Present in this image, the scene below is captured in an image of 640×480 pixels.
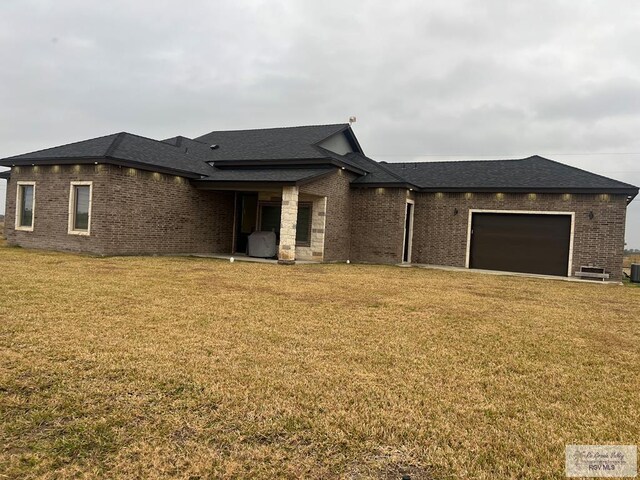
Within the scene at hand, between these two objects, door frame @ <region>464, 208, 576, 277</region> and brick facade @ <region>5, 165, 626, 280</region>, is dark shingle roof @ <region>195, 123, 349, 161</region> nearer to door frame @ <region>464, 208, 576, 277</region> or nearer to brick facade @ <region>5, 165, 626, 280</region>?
brick facade @ <region>5, 165, 626, 280</region>

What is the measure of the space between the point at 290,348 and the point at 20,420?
2528 mm

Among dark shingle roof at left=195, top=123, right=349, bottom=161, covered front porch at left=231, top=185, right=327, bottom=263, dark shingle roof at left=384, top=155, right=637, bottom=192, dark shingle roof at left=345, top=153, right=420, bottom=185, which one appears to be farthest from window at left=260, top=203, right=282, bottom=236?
dark shingle roof at left=384, top=155, right=637, bottom=192

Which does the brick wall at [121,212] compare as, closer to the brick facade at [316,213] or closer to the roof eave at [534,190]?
the brick facade at [316,213]

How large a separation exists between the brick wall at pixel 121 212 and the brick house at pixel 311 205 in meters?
0.05

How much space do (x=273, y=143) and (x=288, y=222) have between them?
6.69 meters

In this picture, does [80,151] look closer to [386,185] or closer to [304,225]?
[304,225]

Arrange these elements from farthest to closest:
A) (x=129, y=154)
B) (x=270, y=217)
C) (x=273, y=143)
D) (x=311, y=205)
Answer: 1. (x=273, y=143)
2. (x=270, y=217)
3. (x=311, y=205)
4. (x=129, y=154)

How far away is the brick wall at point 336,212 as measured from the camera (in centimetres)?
1677

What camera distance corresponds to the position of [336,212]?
1772 cm

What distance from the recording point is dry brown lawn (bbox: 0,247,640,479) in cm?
244

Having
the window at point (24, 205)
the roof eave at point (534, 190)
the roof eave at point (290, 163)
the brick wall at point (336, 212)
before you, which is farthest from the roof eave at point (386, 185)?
the window at point (24, 205)

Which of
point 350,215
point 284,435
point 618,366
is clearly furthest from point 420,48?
point 284,435

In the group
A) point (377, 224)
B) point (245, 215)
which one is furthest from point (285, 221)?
point (377, 224)

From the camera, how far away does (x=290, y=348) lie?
15.1ft
